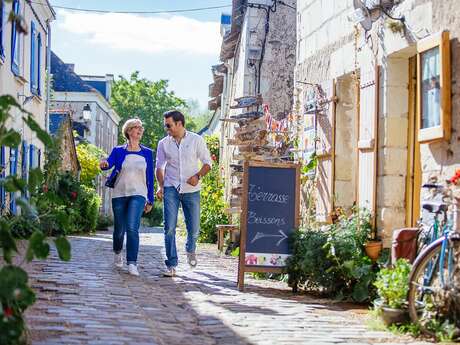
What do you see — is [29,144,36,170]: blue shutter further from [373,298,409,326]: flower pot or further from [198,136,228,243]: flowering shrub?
[373,298,409,326]: flower pot

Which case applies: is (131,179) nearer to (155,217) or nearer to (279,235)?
(279,235)

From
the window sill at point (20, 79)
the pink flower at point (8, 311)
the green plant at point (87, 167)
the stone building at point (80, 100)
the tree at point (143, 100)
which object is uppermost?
the tree at point (143, 100)

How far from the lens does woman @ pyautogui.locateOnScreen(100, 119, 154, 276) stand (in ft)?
28.9

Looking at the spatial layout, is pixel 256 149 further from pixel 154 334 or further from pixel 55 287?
pixel 154 334

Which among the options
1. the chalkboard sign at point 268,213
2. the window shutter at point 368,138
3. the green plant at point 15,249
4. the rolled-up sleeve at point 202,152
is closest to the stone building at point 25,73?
the rolled-up sleeve at point 202,152

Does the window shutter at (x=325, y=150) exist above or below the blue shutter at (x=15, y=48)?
below

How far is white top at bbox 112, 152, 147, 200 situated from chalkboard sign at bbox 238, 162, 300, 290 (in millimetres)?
1350

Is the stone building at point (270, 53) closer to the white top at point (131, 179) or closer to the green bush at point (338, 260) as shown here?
the white top at point (131, 179)

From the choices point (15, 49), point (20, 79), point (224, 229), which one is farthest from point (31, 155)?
point (224, 229)

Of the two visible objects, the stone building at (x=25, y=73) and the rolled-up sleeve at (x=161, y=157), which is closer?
the rolled-up sleeve at (x=161, y=157)

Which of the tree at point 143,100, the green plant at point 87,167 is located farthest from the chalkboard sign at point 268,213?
the tree at point 143,100

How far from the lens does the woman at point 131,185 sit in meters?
8.80

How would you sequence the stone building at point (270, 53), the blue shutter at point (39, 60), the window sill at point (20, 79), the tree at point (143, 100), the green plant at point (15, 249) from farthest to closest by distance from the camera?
the tree at point (143, 100) → the blue shutter at point (39, 60) → the stone building at point (270, 53) → the window sill at point (20, 79) → the green plant at point (15, 249)

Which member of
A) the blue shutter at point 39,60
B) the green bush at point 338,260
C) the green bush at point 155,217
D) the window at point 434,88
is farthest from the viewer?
the green bush at point 155,217
